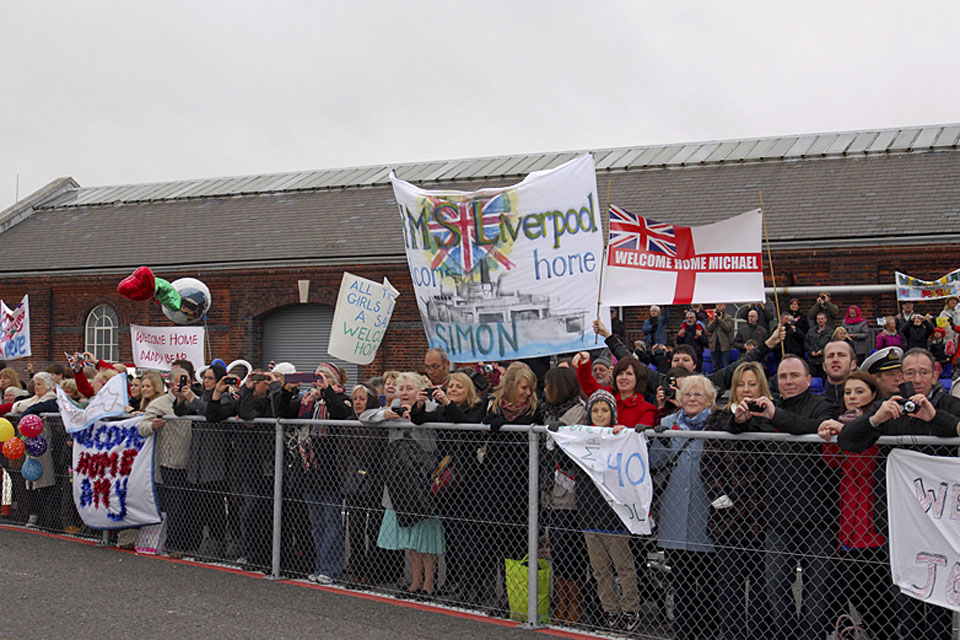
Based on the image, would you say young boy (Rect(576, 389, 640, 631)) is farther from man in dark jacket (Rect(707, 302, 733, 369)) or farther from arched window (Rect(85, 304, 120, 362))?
arched window (Rect(85, 304, 120, 362))

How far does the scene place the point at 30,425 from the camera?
9.66 m

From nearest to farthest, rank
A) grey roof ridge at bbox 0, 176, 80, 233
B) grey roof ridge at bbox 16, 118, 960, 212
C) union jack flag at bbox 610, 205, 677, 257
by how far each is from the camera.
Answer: union jack flag at bbox 610, 205, 677, 257 → grey roof ridge at bbox 16, 118, 960, 212 → grey roof ridge at bbox 0, 176, 80, 233

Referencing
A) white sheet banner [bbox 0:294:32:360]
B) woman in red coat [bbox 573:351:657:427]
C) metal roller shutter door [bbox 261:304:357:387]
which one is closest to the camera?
woman in red coat [bbox 573:351:657:427]

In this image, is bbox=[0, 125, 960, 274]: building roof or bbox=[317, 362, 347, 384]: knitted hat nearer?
bbox=[317, 362, 347, 384]: knitted hat

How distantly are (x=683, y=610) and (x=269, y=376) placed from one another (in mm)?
4287

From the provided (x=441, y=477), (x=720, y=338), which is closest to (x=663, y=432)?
(x=441, y=477)

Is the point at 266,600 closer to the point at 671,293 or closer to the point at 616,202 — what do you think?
the point at 671,293

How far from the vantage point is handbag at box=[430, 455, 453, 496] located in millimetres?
6973

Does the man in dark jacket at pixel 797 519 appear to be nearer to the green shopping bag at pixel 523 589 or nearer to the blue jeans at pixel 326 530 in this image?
the green shopping bag at pixel 523 589

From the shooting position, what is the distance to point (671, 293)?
8.14 meters

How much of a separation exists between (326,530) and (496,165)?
745 inches

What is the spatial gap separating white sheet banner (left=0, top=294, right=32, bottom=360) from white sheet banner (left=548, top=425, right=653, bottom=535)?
9.98m

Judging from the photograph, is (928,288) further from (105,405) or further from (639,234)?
(105,405)

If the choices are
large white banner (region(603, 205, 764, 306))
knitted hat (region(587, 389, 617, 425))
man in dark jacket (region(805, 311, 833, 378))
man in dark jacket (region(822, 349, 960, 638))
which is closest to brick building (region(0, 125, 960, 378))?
man in dark jacket (region(805, 311, 833, 378))
